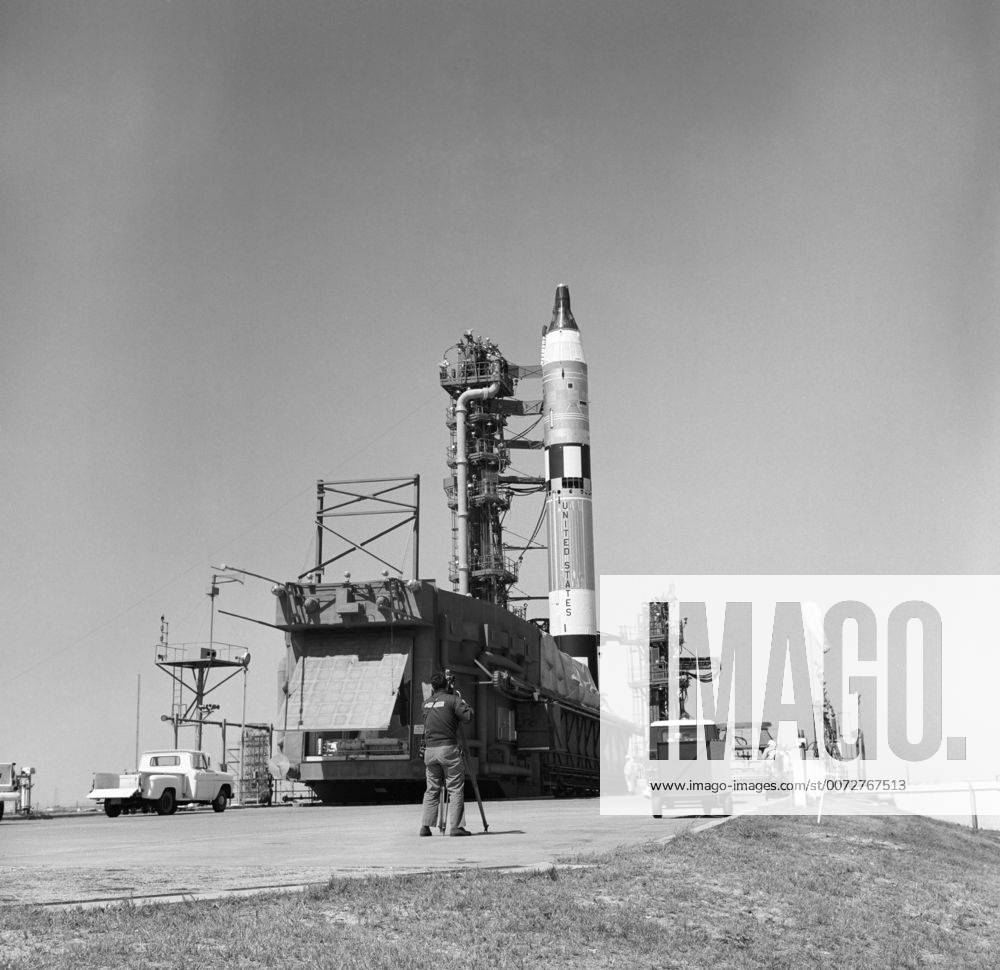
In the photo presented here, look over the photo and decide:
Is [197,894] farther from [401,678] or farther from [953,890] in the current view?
[401,678]

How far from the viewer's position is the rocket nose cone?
65750 mm

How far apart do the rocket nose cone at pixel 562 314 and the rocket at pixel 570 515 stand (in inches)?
133

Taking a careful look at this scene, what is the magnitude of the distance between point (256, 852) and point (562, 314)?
54326 mm

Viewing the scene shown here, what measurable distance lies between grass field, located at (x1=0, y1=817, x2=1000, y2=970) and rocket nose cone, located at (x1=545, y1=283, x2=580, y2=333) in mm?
52456

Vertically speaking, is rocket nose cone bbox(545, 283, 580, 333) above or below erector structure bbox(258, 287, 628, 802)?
above

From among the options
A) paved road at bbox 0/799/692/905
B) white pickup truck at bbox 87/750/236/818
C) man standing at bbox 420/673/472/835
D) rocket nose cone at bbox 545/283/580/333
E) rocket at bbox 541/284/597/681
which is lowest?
white pickup truck at bbox 87/750/236/818

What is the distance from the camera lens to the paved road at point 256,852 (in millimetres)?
10141

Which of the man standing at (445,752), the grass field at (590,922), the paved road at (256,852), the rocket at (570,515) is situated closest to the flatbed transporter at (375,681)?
the rocket at (570,515)

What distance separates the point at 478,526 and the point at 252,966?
2297 inches

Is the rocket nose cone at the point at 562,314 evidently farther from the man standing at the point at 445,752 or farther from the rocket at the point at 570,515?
the man standing at the point at 445,752

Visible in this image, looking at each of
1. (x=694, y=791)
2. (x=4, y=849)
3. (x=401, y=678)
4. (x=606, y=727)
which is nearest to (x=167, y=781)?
(x=401, y=678)

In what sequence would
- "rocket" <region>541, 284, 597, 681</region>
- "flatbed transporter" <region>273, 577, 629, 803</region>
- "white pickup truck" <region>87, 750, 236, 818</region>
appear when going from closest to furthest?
"white pickup truck" <region>87, 750, 236, 818</region> → "flatbed transporter" <region>273, 577, 629, 803</region> → "rocket" <region>541, 284, 597, 681</region>

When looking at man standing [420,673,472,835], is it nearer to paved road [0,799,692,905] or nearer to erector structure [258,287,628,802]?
paved road [0,799,692,905]

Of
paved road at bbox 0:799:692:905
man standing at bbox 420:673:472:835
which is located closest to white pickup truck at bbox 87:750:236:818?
paved road at bbox 0:799:692:905
